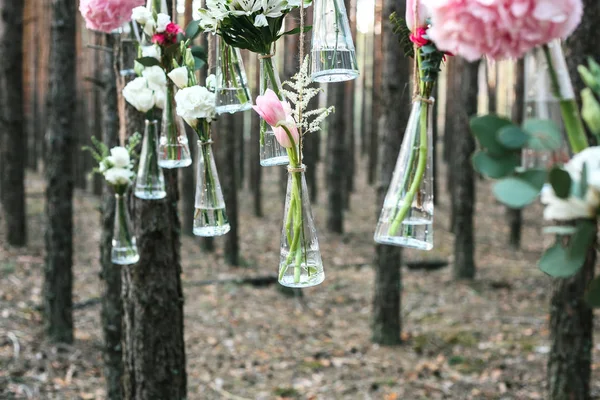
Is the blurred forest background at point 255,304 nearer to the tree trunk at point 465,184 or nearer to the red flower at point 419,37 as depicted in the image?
the tree trunk at point 465,184

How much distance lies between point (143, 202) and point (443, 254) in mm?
8251

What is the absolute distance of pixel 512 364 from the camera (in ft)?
17.7

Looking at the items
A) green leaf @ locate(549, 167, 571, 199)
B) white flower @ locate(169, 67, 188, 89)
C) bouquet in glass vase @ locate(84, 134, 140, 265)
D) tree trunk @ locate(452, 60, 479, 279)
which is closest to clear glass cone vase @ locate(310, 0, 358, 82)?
white flower @ locate(169, 67, 188, 89)

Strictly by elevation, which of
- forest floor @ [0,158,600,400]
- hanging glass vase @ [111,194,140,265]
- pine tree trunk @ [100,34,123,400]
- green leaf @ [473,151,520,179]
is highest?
green leaf @ [473,151,520,179]

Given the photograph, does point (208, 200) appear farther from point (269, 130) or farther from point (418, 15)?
point (418, 15)

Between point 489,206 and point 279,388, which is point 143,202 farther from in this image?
point 489,206

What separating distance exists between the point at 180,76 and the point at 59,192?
4.38 m

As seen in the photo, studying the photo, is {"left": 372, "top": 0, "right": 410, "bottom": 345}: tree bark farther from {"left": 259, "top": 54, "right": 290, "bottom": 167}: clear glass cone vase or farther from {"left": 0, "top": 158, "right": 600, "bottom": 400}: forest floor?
{"left": 259, "top": 54, "right": 290, "bottom": 167}: clear glass cone vase

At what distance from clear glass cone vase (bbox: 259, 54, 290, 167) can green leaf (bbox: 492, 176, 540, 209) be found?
0.83 metres

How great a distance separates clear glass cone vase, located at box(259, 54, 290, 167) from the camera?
60.9 inches

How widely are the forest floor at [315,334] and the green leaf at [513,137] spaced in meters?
3.59

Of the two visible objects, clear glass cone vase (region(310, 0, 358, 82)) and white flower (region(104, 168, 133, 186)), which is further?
white flower (region(104, 168, 133, 186))

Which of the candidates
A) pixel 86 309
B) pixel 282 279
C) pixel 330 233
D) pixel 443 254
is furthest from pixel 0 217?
pixel 282 279

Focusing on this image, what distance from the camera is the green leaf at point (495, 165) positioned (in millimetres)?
785
